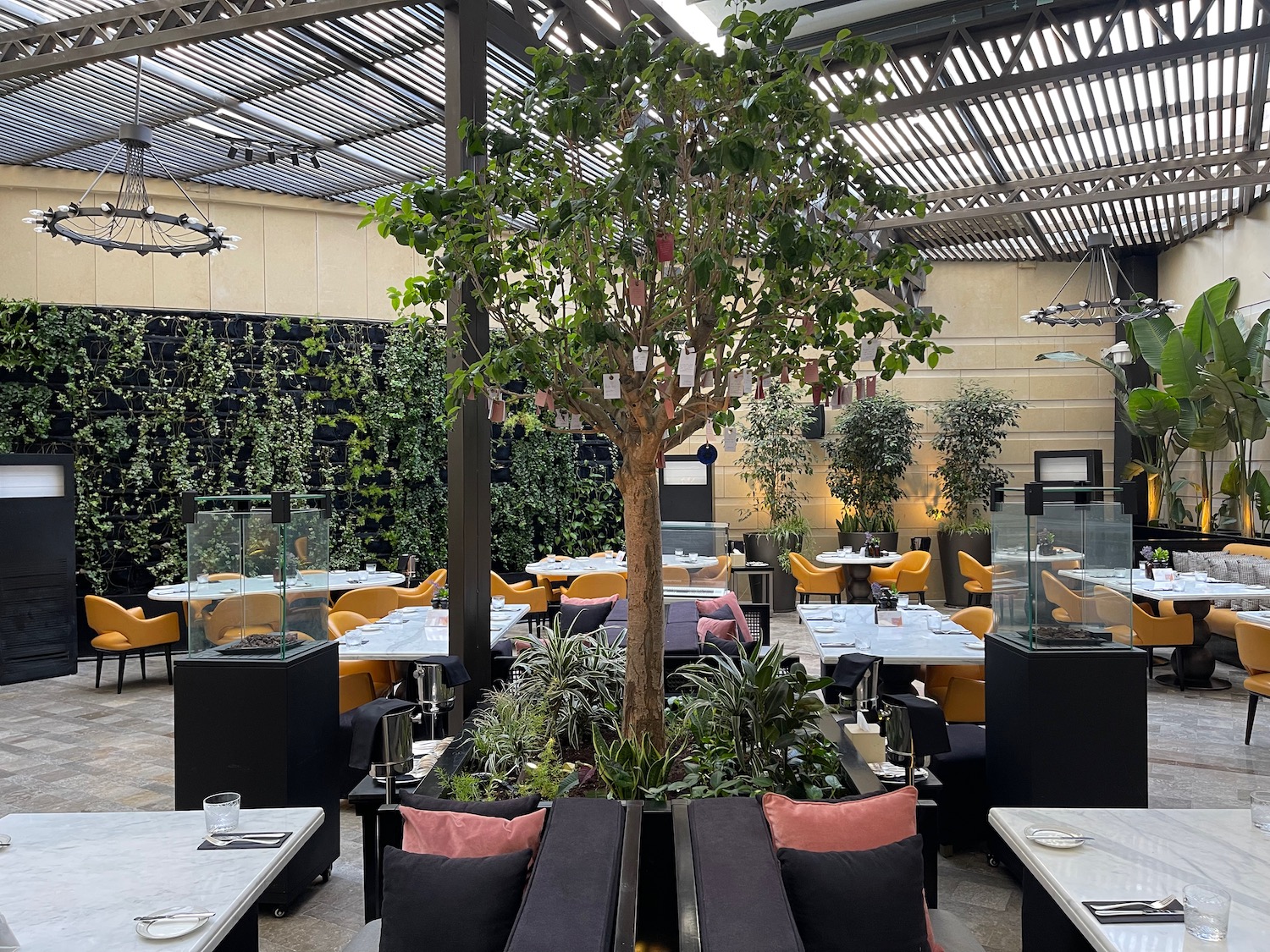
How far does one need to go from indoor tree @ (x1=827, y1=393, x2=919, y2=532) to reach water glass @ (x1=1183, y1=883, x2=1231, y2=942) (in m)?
10.2

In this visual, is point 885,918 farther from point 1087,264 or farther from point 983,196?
point 1087,264

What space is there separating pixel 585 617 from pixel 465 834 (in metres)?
4.11

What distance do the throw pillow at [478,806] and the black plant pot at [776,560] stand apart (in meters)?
9.47

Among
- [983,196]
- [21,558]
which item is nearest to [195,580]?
[21,558]

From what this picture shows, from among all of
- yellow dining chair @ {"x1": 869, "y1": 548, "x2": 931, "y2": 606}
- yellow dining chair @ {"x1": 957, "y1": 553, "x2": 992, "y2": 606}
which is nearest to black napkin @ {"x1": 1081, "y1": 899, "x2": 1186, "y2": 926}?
yellow dining chair @ {"x1": 957, "y1": 553, "x2": 992, "y2": 606}

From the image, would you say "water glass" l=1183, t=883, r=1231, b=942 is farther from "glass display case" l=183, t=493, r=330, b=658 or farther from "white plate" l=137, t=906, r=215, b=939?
"glass display case" l=183, t=493, r=330, b=658

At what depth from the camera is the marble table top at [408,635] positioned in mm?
5250

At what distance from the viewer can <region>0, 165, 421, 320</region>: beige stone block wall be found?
34.2 ft

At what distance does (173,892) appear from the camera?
224 cm

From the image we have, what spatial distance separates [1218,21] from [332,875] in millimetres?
8408

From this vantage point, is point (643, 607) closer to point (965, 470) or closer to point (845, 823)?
point (845, 823)

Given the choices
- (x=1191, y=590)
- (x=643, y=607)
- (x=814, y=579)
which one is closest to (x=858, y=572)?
(x=814, y=579)

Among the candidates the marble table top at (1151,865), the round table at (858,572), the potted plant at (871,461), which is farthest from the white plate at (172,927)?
the potted plant at (871,461)

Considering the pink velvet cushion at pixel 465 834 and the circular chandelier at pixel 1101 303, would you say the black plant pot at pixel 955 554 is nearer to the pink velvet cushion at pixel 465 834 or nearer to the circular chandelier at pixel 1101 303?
the circular chandelier at pixel 1101 303
